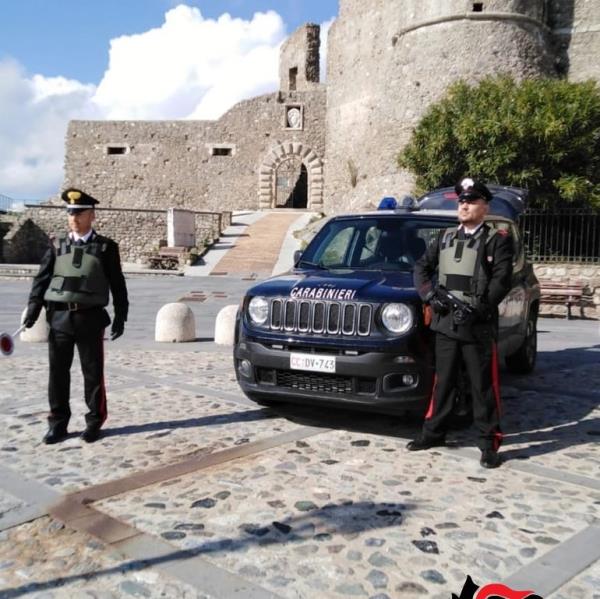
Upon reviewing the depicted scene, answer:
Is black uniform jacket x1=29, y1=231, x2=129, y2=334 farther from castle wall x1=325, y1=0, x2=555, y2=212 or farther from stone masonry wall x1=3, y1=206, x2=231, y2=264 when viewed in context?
stone masonry wall x1=3, y1=206, x2=231, y2=264

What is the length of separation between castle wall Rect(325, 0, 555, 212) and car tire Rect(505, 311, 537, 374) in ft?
69.0

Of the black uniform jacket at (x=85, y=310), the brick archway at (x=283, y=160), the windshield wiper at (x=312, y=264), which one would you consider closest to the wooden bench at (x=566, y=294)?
the windshield wiper at (x=312, y=264)

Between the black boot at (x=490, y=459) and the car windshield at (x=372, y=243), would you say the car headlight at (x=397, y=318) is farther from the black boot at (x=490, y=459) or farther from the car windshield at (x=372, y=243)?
the black boot at (x=490, y=459)

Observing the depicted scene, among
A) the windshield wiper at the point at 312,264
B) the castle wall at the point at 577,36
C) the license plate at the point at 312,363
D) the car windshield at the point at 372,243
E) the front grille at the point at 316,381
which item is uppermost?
the castle wall at the point at 577,36

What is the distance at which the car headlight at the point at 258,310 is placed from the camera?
561 centimetres

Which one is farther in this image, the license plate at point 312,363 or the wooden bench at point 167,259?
the wooden bench at point 167,259

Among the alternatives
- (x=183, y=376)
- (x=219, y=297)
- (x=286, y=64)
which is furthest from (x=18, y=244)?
(x=183, y=376)

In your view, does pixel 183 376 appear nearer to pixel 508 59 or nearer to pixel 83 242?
pixel 83 242

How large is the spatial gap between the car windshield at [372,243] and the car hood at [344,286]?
326 millimetres

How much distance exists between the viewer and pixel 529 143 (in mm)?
18391

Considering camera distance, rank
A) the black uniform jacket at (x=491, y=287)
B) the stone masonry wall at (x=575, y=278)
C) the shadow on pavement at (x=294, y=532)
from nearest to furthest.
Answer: the shadow on pavement at (x=294, y=532) → the black uniform jacket at (x=491, y=287) → the stone masonry wall at (x=575, y=278)

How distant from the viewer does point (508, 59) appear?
27.6m

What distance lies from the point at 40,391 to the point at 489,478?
179 inches

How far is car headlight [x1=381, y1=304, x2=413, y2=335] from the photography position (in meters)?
5.09
